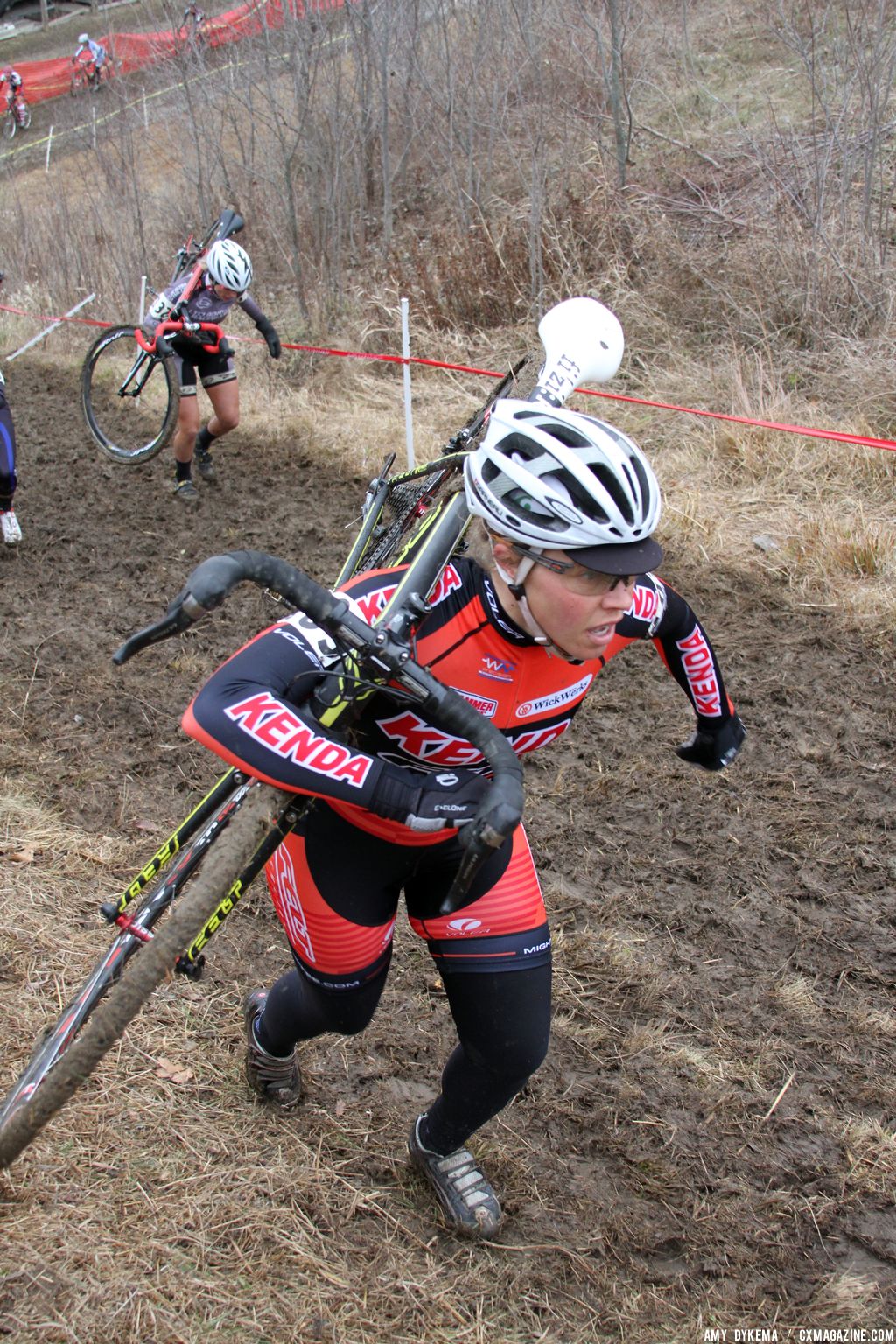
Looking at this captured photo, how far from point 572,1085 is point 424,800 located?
1.72 metres

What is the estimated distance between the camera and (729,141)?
11.9 metres

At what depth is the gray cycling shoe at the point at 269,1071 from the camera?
3.04 meters

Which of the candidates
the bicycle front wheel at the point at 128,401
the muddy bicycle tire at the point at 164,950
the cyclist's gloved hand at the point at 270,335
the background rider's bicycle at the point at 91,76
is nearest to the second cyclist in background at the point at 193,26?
the background rider's bicycle at the point at 91,76

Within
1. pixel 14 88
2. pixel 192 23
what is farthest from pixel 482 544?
Answer: pixel 14 88

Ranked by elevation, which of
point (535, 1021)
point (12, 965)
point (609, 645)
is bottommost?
point (12, 965)

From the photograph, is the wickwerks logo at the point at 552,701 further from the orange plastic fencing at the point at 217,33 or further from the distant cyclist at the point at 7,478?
the orange plastic fencing at the point at 217,33

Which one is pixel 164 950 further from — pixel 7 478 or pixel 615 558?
pixel 7 478

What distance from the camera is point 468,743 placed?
245 centimetres

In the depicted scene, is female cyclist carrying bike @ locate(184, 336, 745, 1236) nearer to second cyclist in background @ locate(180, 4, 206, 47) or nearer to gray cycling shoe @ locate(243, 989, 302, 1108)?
gray cycling shoe @ locate(243, 989, 302, 1108)

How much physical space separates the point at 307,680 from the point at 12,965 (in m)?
1.99

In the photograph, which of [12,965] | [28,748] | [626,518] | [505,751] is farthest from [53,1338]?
[28,748]

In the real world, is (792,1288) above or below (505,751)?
below

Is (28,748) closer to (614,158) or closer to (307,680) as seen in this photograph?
(307,680)

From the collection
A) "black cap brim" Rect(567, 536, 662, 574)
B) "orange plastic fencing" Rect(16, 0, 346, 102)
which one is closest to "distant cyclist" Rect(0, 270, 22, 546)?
"black cap brim" Rect(567, 536, 662, 574)
